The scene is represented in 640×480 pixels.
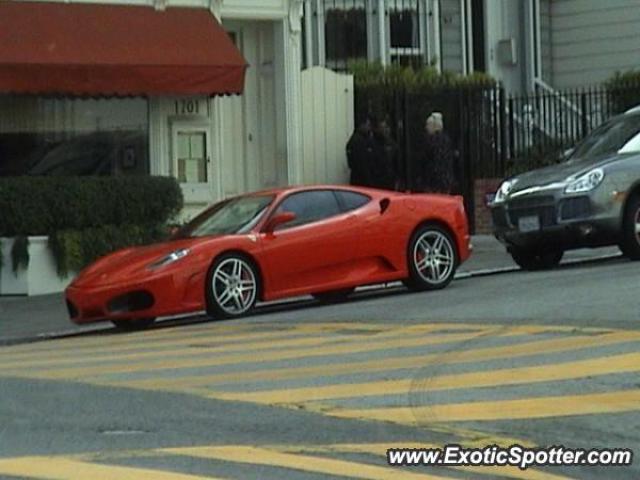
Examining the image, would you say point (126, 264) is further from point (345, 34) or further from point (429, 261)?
point (345, 34)

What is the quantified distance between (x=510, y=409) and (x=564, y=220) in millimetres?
8238

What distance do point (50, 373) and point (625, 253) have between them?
323 inches

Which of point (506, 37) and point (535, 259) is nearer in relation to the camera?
point (535, 259)

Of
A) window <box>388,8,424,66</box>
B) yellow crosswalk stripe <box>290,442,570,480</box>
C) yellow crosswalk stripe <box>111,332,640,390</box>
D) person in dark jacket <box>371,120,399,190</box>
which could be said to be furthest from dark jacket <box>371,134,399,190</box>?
yellow crosswalk stripe <box>290,442,570,480</box>

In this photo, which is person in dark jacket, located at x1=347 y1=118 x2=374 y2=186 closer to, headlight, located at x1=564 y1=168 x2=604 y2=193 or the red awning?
the red awning

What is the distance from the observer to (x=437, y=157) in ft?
77.5

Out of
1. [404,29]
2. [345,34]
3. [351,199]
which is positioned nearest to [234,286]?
[351,199]

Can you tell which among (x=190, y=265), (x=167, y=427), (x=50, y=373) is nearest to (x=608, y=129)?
(x=190, y=265)

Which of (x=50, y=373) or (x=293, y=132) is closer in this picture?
(x=50, y=373)

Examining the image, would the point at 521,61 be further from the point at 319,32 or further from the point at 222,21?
the point at 222,21

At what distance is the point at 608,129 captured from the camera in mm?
19750

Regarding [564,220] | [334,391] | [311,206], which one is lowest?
[334,391]

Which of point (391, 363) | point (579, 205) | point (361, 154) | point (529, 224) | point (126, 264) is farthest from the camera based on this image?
point (361, 154)

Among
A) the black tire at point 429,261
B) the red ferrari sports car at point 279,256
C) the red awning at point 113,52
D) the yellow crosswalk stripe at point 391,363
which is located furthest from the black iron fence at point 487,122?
the yellow crosswalk stripe at point 391,363
